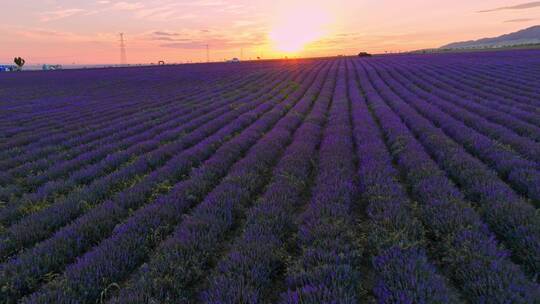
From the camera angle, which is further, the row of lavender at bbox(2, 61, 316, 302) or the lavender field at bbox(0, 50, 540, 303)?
the row of lavender at bbox(2, 61, 316, 302)

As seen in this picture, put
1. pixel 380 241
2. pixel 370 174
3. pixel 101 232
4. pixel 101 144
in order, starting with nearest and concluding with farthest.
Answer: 1. pixel 380 241
2. pixel 101 232
3. pixel 370 174
4. pixel 101 144

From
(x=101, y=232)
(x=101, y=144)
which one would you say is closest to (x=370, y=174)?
(x=101, y=232)

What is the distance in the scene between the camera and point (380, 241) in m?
3.73

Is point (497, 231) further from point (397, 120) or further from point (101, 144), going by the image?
point (101, 144)

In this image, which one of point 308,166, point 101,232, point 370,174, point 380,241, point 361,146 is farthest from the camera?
point 361,146

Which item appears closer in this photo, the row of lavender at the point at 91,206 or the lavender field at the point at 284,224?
the lavender field at the point at 284,224

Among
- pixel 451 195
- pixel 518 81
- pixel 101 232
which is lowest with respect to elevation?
pixel 101 232

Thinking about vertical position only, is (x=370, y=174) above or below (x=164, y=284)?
above

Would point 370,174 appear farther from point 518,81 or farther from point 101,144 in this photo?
point 518,81

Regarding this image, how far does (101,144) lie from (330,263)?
9.45 meters

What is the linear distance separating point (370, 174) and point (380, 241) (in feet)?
7.53

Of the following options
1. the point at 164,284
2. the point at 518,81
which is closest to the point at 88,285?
the point at 164,284

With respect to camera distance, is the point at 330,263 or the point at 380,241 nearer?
the point at 330,263

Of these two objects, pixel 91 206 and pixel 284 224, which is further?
pixel 91 206
